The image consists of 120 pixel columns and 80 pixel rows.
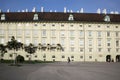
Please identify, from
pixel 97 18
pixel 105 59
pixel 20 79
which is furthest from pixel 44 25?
pixel 20 79

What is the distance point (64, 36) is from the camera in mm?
70812

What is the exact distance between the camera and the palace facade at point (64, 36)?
7044cm

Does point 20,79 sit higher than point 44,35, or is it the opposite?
point 44,35

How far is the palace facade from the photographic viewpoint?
231 ft

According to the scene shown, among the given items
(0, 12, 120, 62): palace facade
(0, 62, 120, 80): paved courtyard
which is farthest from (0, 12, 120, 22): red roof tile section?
(0, 62, 120, 80): paved courtyard

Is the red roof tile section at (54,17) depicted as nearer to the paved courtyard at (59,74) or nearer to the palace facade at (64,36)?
the palace facade at (64,36)

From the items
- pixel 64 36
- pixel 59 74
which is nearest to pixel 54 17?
pixel 64 36

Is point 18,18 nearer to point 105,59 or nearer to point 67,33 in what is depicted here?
point 67,33

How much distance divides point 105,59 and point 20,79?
195 ft

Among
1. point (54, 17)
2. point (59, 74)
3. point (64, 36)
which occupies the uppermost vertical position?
point (54, 17)

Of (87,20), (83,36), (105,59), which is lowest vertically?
(105,59)

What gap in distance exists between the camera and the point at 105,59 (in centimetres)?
7106

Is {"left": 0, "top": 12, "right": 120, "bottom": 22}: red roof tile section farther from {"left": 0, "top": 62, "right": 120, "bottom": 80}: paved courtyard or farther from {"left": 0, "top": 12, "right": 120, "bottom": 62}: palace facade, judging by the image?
{"left": 0, "top": 62, "right": 120, "bottom": 80}: paved courtyard

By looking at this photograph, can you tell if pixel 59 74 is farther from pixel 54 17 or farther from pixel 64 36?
pixel 54 17
